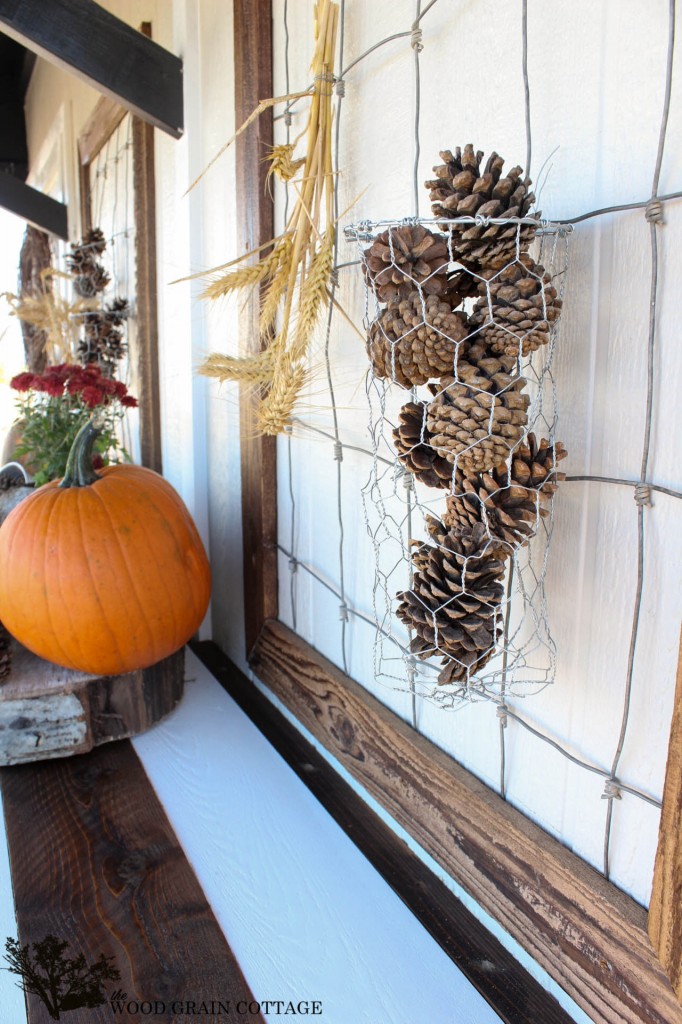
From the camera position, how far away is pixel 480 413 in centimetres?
47

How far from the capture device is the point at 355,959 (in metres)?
0.65

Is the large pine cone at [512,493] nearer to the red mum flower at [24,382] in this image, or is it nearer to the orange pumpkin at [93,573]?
the orange pumpkin at [93,573]

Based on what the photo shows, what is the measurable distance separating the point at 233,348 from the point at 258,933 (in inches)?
32.6

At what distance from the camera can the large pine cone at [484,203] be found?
0.46m

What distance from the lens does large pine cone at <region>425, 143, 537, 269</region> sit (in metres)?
0.46

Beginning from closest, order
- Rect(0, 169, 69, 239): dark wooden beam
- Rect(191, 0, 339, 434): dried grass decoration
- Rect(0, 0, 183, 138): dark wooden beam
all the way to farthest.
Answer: Rect(191, 0, 339, 434): dried grass decoration < Rect(0, 0, 183, 138): dark wooden beam < Rect(0, 169, 69, 239): dark wooden beam

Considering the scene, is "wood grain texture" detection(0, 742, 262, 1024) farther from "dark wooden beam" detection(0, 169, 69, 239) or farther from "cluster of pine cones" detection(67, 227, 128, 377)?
"dark wooden beam" detection(0, 169, 69, 239)

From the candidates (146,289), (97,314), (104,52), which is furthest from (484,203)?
(97,314)

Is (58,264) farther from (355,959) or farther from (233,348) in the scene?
(355,959)

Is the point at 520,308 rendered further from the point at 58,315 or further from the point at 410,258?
the point at 58,315

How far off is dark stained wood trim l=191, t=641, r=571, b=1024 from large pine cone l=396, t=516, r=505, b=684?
11.6 inches

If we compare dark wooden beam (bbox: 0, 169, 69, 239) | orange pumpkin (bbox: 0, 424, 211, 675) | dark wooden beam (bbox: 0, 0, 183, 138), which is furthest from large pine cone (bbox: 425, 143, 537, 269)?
dark wooden beam (bbox: 0, 169, 69, 239)

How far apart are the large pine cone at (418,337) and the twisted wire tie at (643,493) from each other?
0.47 feet

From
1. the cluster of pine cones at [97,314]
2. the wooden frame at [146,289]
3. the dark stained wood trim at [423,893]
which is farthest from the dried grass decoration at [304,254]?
the cluster of pine cones at [97,314]
